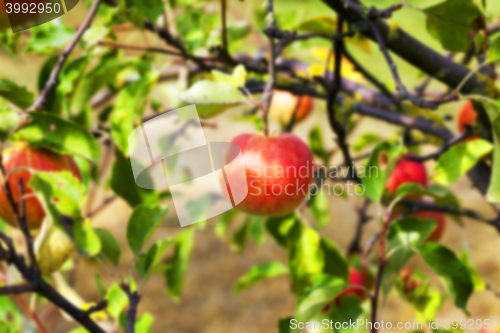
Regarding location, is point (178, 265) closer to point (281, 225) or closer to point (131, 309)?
point (281, 225)

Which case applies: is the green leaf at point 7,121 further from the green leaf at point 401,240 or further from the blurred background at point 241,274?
the blurred background at point 241,274

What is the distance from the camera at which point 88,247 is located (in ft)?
1.53

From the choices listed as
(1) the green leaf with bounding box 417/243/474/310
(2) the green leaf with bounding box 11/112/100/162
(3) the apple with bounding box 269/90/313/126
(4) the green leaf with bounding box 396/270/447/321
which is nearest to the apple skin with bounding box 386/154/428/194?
(4) the green leaf with bounding box 396/270/447/321

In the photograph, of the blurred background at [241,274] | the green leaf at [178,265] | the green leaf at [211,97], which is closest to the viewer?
the green leaf at [211,97]

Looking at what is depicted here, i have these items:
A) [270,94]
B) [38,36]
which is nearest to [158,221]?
[270,94]

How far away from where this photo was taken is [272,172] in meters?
0.45

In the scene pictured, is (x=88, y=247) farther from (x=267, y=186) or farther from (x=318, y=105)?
(x=318, y=105)

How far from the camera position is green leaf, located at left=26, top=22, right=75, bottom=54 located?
2.04 feet

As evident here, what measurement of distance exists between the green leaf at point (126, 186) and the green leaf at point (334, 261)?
247mm

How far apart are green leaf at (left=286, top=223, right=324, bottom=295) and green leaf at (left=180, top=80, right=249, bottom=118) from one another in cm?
26

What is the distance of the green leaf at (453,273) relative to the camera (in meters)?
0.47

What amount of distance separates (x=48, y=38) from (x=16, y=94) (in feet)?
0.63

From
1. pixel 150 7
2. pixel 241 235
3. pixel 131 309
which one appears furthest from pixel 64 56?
pixel 241 235

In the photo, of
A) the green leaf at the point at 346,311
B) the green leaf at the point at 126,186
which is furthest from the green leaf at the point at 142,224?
the green leaf at the point at 346,311
